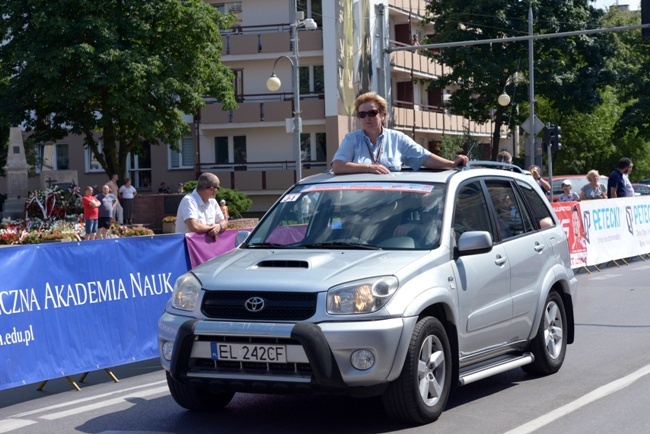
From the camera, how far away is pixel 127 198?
44344 mm

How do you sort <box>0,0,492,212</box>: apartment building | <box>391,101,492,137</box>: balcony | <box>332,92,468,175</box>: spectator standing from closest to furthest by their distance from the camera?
<box>332,92,468,175</box>: spectator standing, <box>0,0,492,212</box>: apartment building, <box>391,101,492,137</box>: balcony

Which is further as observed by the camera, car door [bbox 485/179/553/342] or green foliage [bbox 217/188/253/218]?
green foliage [bbox 217/188/253/218]

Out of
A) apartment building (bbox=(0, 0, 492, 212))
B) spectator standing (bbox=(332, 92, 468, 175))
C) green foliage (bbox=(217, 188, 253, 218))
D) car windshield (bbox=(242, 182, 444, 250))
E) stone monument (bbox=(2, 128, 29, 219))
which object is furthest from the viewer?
apartment building (bbox=(0, 0, 492, 212))

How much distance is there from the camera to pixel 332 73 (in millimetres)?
53969

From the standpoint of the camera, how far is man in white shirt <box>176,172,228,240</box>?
11727 mm

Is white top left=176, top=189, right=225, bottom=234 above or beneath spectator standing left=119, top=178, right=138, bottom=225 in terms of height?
above

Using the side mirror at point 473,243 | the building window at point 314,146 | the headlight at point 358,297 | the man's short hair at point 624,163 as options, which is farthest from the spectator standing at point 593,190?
the building window at point 314,146

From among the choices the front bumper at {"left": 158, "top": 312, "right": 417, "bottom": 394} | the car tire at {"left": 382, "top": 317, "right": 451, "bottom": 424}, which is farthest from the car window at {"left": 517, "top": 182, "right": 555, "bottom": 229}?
the front bumper at {"left": 158, "top": 312, "right": 417, "bottom": 394}

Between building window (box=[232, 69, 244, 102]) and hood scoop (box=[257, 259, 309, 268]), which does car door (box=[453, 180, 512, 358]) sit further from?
building window (box=[232, 69, 244, 102])

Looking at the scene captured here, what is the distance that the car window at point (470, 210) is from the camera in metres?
8.24

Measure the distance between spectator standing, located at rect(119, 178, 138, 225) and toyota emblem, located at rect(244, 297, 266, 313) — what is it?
1480 inches

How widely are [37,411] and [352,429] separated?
2823 mm

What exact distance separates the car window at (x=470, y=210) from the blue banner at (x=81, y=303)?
3466mm

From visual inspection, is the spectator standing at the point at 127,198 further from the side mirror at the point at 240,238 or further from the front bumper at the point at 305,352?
the front bumper at the point at 305,352
